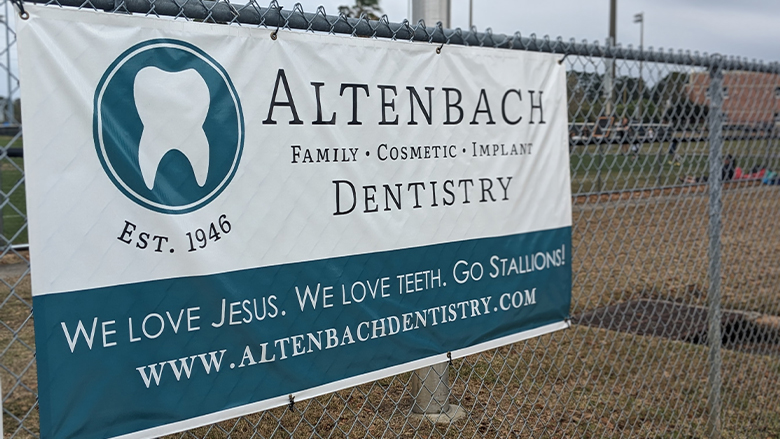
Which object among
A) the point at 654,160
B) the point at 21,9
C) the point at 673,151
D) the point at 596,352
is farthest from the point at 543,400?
the point at 21,9

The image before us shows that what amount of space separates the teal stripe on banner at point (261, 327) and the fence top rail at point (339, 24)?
75 cm

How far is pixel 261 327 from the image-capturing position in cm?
221

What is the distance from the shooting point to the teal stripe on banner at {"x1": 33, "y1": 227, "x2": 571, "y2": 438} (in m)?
1.88

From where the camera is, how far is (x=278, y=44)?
224 centimetres

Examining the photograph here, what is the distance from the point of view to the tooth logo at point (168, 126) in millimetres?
1915

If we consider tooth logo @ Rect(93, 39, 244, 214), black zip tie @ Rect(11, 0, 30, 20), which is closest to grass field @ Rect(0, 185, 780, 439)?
tooth logo @ Rect(93, 39, 244, 214)

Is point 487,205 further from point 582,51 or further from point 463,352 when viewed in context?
point 582,51

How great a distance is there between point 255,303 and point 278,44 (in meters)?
0.79

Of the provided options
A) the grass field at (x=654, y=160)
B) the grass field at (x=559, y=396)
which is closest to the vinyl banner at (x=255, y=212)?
the grass field at (x=559, y=396)

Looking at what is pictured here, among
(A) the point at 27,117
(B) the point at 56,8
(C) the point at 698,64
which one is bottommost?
(C) the point at 698,64

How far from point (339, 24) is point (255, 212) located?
0.72 m

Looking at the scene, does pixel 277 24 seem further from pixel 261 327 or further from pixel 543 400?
pixel 543 400

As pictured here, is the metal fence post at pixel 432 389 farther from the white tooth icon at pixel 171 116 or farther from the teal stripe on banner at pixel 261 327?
the white tooth icon at pixel 171 116

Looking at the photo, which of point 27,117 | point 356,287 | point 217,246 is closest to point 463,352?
point 356,287
